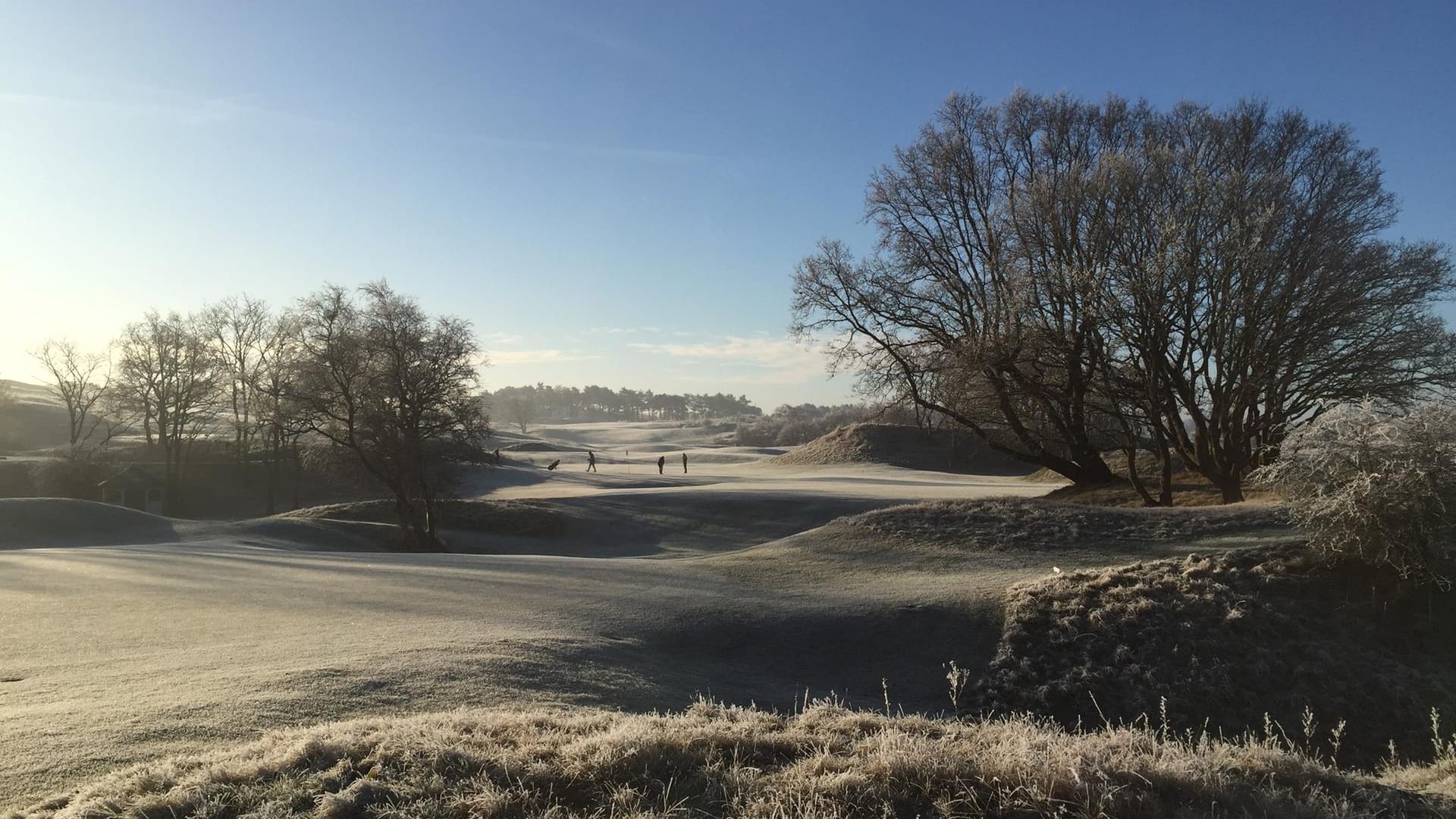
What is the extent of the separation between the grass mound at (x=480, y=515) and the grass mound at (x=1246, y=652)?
2221cm

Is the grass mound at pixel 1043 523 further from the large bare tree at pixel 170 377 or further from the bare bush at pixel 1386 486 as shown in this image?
the large bare tree at pixel 170 377

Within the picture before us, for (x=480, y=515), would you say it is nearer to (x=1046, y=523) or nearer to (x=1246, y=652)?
(x=1046, y=523)

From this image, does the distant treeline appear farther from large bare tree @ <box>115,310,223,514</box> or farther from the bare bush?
the bare bush

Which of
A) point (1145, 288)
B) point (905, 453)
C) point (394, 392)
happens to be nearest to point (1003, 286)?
point (1145, 288)

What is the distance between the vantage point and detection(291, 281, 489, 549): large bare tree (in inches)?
1160

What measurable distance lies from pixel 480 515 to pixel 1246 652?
96.8ft

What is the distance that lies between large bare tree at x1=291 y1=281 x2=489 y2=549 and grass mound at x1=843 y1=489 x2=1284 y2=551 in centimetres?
1562

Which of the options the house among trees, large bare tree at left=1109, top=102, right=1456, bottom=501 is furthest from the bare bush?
the house among trees

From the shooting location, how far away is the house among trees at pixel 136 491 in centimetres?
4309

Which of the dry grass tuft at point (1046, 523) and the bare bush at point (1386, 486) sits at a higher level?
the bare bush at point (1386, 486)

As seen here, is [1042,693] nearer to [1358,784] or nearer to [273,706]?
[1358,784]

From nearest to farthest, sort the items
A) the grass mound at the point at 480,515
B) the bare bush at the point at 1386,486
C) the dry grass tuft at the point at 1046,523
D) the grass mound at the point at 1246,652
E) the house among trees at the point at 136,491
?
the grass mound at the point at 1246,652
the bare bush at the point at 1386,486
the dry grass tuft at the point at 1046,523
the grass mound at the point at 480,515
the house among trees at the point at 136,491

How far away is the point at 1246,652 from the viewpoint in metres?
11.5

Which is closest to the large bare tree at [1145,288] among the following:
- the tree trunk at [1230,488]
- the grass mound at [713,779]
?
the tree trunk at [1230,488]
